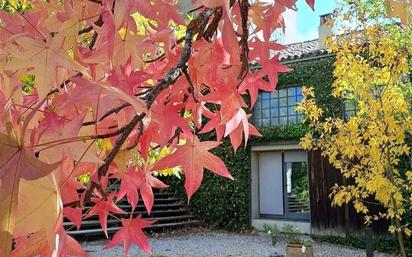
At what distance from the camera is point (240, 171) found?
999 cm

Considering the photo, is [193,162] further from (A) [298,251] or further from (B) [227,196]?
(B) [227,196]

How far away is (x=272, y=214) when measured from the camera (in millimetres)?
10062

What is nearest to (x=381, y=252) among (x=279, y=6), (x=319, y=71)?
(x=319, y=71)

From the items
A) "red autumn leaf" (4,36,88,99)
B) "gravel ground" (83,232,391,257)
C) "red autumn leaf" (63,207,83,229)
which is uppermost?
"red autumn leaf" (4,36,88,99)

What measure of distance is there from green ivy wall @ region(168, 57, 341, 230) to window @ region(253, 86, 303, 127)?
24cm

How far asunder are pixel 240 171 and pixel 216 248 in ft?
8.33

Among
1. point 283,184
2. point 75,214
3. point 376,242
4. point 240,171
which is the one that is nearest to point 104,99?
point 75,214

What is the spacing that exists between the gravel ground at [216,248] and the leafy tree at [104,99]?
20.0ft

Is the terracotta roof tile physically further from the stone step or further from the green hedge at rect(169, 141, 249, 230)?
the stone step

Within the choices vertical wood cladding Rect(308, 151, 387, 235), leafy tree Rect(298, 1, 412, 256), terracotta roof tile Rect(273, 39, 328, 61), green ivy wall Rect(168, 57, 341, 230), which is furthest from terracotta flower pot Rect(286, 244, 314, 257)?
terracotta roof tile Rect(273, 39, 328, 61)

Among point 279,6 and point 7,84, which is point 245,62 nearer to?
point 279,6

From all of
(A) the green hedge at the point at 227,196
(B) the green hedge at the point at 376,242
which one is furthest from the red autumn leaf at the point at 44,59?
(A) the green hedge at the point at 227,196

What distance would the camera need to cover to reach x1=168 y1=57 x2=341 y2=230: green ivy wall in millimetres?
9078

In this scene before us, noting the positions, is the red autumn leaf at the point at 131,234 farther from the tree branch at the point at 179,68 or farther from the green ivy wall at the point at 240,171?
the green ivy wall at the point at 240,171
